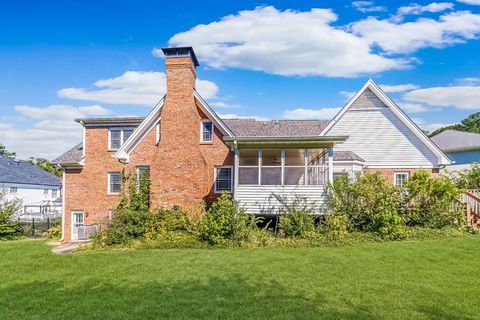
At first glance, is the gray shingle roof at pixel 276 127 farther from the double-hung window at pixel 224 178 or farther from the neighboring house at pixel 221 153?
the double-hung window at pixel 224 178

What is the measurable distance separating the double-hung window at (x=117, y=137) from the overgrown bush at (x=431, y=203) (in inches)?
569

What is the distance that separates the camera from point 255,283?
29.2 ft

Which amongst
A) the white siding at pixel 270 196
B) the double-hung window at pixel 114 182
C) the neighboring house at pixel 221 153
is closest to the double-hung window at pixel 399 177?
the neighboring house at pixel 221 153

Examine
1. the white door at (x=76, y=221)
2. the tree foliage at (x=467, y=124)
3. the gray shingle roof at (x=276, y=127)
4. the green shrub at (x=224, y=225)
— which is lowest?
the white door at (x=76, y=221)

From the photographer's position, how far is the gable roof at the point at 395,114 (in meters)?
19.5

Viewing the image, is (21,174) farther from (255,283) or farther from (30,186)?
(255,283)

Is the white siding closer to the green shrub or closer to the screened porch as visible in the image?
the screened porch

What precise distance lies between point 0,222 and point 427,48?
26477 millimetres

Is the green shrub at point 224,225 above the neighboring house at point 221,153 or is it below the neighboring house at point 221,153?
below

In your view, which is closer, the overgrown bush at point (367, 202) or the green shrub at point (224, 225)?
the green shrub at point (224, 225)

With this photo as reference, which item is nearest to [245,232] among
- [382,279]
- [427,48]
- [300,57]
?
[382,279]

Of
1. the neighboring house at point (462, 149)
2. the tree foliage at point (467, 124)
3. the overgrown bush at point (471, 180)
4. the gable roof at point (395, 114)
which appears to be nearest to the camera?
the gable roof at point (395, 114)

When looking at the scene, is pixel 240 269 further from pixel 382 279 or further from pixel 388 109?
pixel 388 109

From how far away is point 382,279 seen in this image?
896cm
